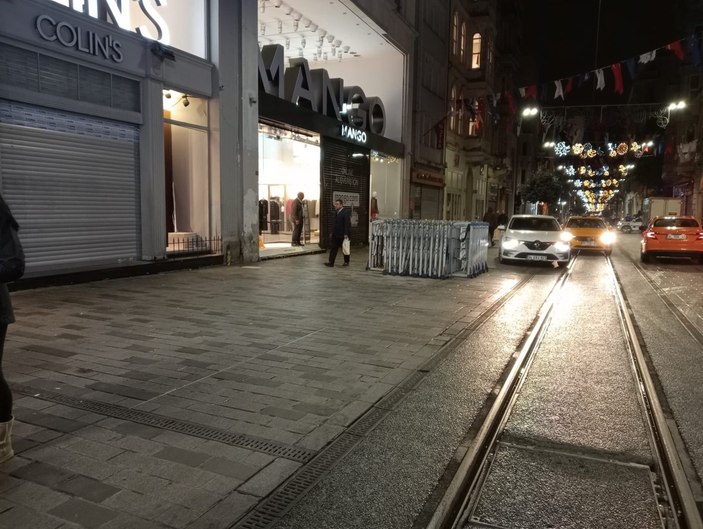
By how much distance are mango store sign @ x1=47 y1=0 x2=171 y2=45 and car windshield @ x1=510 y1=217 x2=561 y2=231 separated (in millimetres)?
10975

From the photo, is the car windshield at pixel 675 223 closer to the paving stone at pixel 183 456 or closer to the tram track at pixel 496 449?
the tram track at pixel 496 449

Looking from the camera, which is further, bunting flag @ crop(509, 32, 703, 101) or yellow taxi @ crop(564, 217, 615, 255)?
yellow taxi @ crop(564, 217, 615, 255)

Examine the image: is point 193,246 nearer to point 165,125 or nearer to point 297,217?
point 165,125

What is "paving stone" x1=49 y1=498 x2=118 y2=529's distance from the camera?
276 centimetres

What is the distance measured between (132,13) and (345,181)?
10.5m

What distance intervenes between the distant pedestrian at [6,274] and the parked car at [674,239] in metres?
18.2

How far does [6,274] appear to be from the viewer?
9.83ft

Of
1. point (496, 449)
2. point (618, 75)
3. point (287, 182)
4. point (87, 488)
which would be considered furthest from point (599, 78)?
point (87, 488)

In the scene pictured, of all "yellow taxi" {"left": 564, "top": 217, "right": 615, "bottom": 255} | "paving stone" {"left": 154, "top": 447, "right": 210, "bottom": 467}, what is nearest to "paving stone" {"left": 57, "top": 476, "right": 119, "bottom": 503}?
"paving stone" {"left": 154, "top": 447, "right": 210, "bottom": 467}

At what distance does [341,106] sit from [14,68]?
41.6 ft

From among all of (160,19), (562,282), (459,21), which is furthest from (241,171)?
(459,21)

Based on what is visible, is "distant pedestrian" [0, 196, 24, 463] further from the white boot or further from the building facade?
the building facade

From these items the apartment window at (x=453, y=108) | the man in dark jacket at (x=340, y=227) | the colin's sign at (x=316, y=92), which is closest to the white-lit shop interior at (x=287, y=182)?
the colin's sign at (x=316, y=92)

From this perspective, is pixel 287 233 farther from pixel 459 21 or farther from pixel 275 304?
pixel 459 21
